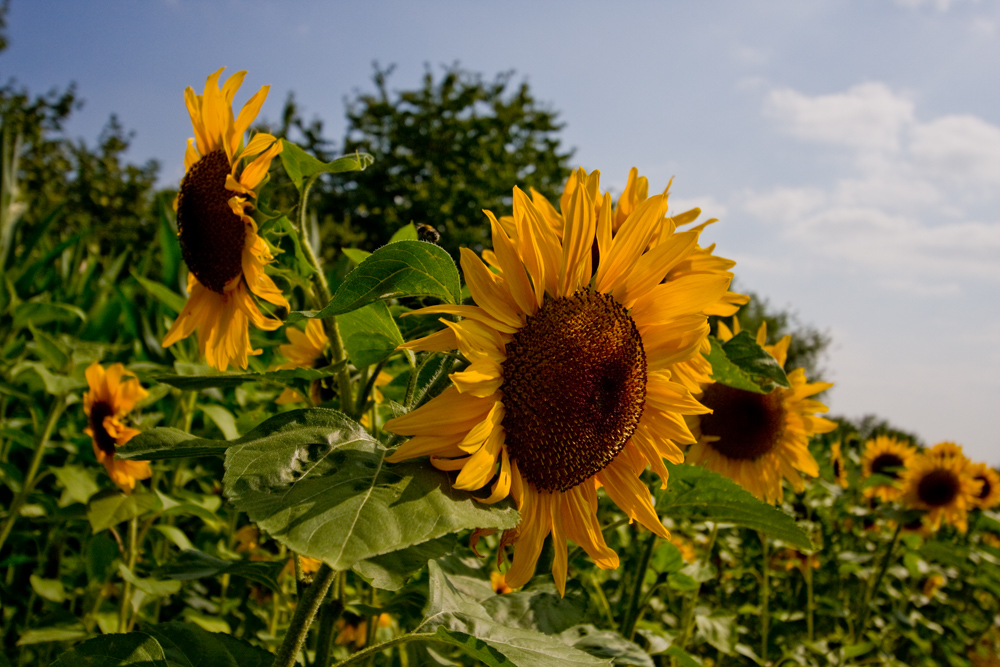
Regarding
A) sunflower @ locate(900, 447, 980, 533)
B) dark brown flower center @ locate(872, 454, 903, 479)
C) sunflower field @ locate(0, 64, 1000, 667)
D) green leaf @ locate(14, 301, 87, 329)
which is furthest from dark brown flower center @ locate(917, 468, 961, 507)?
green leaf @ locate(14, 301, 87, 329)

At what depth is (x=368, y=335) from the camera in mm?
807

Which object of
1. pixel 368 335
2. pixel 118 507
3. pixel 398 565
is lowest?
pixel 118 507

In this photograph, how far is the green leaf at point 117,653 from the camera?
2.22 feet

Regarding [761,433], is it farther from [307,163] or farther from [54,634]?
[54,634]

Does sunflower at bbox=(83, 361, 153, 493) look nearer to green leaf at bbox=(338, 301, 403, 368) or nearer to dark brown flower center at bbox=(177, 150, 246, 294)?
dark brown flower center at bbox=(177, 150, 246, 294)

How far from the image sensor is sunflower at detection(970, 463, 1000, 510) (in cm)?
379

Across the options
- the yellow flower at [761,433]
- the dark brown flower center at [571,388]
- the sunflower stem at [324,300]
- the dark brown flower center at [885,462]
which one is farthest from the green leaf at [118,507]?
the dark brown flower center at [885,462]

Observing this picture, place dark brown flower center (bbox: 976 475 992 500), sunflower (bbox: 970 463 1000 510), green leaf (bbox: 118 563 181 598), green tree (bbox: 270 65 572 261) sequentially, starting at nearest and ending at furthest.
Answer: green leaf (bbox: 118 563 181 598), sunflower (bbox: 970 463 1000 510), dark brown flower center (bbox: 976 475 992 500), green tree (bbox: 270 65 572 261)

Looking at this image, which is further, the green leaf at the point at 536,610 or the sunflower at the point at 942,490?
the sunflower at the point at 942,490

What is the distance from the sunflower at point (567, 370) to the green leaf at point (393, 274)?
31mm

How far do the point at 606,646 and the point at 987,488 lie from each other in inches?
161

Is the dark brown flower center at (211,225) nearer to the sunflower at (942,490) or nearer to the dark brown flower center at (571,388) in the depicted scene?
the dark brown flower center at (571,388)

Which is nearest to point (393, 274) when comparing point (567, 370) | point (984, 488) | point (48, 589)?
point (567, 370)

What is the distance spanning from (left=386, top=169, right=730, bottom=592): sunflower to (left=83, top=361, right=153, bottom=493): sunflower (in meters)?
1.31
